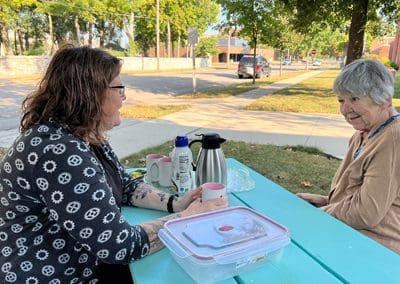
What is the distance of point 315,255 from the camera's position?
1486mm

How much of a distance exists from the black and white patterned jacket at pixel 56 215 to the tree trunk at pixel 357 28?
1170 centimetres

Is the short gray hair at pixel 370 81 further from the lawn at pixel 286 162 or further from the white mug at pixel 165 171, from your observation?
the lawn at pixel 286 162

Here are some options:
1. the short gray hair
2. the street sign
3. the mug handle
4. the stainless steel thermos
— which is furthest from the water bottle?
the street sign

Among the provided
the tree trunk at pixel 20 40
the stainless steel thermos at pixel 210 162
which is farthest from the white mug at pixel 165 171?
the tree trunk at pixel 20 40

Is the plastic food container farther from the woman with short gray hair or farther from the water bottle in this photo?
the woman with short gray hair

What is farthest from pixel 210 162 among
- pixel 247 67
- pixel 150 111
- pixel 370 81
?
pixel 247 67

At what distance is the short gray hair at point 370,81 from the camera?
198cm

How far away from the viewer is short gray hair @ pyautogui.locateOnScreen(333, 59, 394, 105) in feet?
6.48

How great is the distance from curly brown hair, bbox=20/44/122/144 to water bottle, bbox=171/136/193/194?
1.96ft

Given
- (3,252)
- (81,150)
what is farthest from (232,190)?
(3,252)

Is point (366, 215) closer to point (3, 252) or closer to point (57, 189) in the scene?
point (57, 189)

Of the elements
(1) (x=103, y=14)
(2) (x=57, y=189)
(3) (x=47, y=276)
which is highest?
(1) (x=103, y=14)

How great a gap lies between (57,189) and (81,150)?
172mm

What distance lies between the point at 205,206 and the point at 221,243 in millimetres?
383
